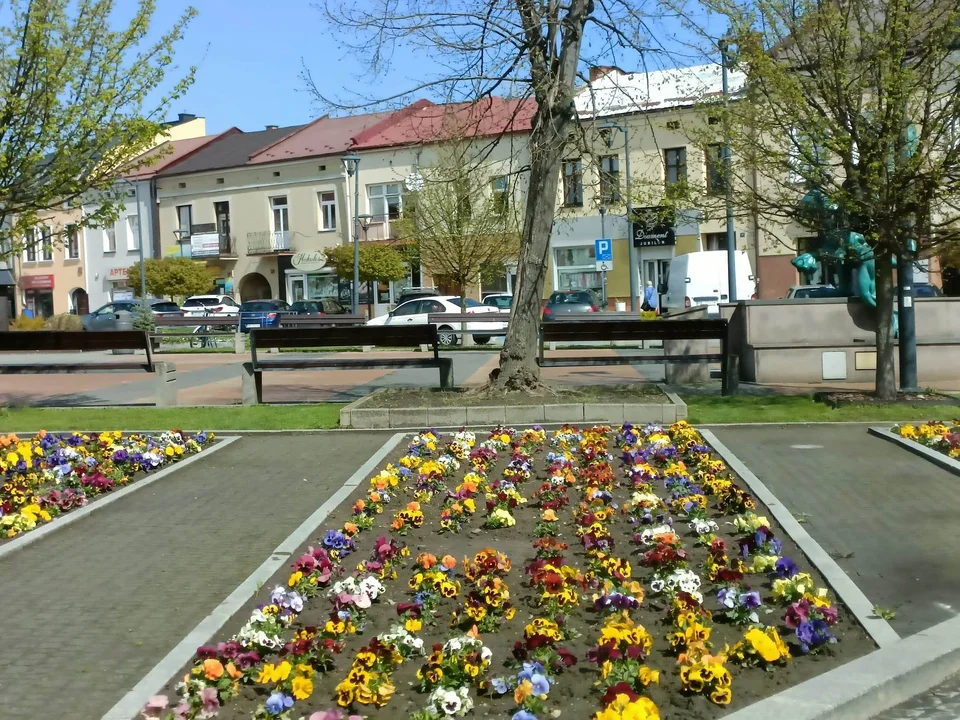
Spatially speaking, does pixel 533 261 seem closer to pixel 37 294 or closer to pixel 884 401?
pixel 884 401

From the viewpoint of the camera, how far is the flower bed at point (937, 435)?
9.40 meters

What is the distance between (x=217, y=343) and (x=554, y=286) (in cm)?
2078

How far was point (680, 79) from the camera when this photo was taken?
46.0 feet

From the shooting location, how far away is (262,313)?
40312 millimetres

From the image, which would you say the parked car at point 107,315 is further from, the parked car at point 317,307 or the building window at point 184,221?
the building window at point 184,221

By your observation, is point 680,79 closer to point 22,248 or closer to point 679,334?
point 679,334

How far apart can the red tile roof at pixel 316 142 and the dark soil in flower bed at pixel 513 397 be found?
142 feet

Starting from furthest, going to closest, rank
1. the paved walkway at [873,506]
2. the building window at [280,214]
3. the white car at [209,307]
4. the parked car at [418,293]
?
the building window at [280,214] < the parked car at [418,293] < the white car at [209,307] < the paved walkway at [873,506]

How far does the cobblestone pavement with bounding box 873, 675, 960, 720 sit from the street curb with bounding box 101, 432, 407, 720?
2882 mm

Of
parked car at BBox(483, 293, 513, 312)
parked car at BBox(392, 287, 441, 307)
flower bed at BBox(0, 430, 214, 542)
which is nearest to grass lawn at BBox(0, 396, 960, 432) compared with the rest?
flower bed at BBox(0, 430, 214, 542)

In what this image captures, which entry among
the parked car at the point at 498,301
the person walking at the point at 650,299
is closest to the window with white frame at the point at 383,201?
the parked car at the point at 498,301

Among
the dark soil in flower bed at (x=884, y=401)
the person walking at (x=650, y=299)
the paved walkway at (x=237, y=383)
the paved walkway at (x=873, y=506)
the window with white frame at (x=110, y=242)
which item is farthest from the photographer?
the window with white frame at (x=110, y=242)

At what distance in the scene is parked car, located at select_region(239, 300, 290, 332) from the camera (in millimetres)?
38753

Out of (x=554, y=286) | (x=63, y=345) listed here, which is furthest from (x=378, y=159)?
(x=63, y=345)
